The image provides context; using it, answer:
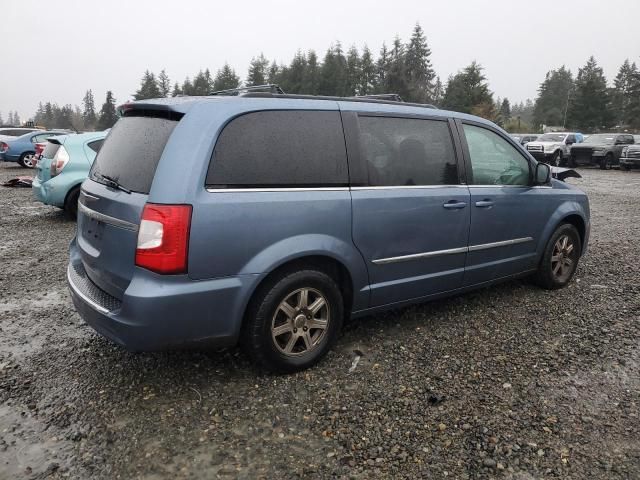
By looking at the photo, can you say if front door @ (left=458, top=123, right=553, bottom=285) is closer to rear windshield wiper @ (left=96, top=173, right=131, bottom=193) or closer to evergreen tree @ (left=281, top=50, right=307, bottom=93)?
rear windshield wiper @ (left=96, top=173, right=131, bottom=193)

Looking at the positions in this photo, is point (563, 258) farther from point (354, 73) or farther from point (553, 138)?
point (354, 73)

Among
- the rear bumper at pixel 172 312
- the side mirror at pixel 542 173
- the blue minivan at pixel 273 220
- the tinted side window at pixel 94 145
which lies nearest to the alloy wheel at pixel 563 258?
the side mirror at pixel 542 173

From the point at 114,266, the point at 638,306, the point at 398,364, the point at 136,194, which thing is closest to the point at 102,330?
the point at 114,266

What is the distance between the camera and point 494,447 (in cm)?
248

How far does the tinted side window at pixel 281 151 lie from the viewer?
110 inches

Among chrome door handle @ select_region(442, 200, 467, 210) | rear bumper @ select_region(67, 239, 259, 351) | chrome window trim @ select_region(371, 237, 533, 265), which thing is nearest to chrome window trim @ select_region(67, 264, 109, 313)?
rear bumper @ select_region(67, 239, 259, 351)

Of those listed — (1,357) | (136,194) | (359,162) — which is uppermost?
(359,162)

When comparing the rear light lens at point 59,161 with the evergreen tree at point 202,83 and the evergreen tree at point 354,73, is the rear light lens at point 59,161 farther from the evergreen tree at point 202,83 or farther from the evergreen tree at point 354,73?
the evergreen tree at point 202,83

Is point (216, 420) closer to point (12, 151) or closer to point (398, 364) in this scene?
point (398, 364)

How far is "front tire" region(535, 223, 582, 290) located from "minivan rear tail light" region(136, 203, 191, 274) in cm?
363

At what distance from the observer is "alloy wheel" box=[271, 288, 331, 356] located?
307 cm

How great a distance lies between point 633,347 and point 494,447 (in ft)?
6.20

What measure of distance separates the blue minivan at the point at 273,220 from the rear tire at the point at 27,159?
18.8 m

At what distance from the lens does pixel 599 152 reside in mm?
23219
